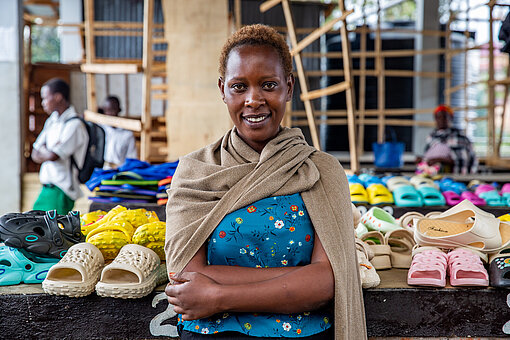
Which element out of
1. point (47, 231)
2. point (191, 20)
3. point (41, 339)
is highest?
point (191, 20)

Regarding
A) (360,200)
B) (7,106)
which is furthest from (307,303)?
(7,106)

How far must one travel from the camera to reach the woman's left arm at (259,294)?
1.29 m

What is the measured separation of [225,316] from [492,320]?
0.96 metres

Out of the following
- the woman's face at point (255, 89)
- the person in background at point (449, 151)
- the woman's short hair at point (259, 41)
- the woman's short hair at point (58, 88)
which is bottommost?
the person in background at point (449, 151)

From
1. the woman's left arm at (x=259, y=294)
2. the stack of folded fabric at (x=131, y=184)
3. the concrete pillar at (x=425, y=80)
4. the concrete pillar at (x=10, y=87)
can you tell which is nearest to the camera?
the woman's left arm at (x=259, y=294)

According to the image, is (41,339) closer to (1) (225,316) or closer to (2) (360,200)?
(1) (225,316)

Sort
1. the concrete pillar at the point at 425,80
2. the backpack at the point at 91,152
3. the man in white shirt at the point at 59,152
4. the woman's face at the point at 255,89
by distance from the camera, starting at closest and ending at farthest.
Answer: the woman's face at the point at 255,89
the man in white shirt at the point at 59,152
the backpack at the point at 91,152
the concrete pillar at the point at 425,80

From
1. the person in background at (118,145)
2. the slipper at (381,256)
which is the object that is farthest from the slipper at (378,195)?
the person in background at (118,145)

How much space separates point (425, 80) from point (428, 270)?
6966 mm

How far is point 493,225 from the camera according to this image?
1.97 m

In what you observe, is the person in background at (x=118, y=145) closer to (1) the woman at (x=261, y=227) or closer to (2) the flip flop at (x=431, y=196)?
(2) the flip flop at (x=431, y=196)

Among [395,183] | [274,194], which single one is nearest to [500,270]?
[274,194]

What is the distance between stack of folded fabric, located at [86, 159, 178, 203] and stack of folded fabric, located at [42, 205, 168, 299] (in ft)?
3.24

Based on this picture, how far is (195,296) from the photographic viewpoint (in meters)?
1.31
